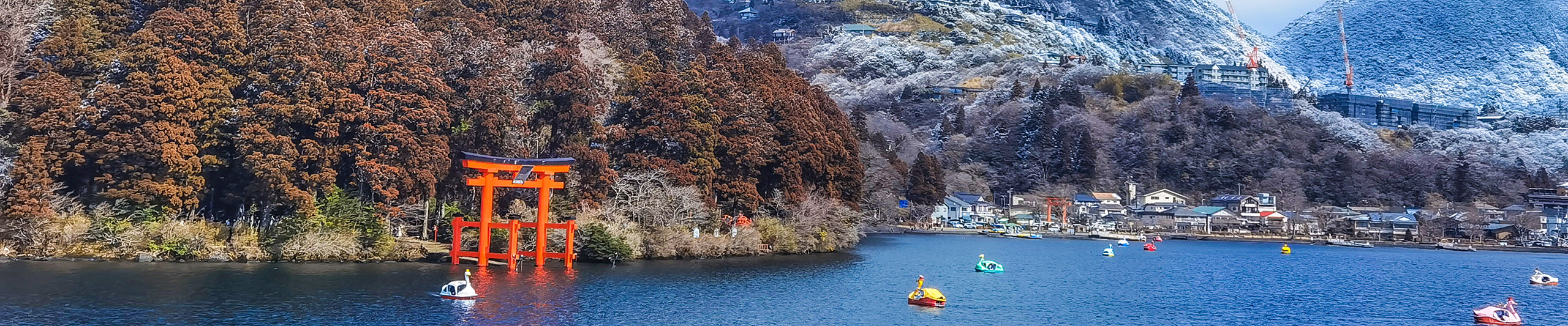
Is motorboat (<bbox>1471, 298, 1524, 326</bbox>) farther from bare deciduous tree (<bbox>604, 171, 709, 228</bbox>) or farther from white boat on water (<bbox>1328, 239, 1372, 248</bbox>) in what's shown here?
white boat on water (<bbox>1328, 239, 1372, 248</bbox>)

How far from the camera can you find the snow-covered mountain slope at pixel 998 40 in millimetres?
137250

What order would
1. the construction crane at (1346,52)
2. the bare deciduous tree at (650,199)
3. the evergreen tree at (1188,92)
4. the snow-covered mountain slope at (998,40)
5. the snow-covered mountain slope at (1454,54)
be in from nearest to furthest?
the bare deciduous tree at (650,199) → the evergreen tree at (1188,92) → the snow-covered mountain slope at (998,40) → the snow-covered mountain slope at (1454,54) → the construction crane at (1346,52)

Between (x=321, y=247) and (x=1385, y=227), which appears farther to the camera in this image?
(x=1385, y=227)

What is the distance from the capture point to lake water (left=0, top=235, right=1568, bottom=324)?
26688 millimetres

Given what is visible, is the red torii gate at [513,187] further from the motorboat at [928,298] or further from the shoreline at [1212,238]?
the shoreline at [1212,238]

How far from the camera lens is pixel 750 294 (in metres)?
32.6

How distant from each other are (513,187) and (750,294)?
9.09m

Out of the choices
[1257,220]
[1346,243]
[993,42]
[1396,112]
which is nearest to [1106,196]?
[1257,220]

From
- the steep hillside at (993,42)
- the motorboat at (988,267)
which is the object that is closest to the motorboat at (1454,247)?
the motorboat at (988,267)

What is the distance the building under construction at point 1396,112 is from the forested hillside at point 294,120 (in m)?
96.0

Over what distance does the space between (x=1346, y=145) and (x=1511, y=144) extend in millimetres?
16339

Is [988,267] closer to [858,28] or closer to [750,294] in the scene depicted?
[750,294]

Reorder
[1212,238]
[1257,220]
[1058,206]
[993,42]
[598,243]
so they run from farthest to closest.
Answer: [993,42]
[1058,206]
[1257,220]
[1212,238]
[598,243]

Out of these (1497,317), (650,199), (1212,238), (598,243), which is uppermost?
(650,199)
